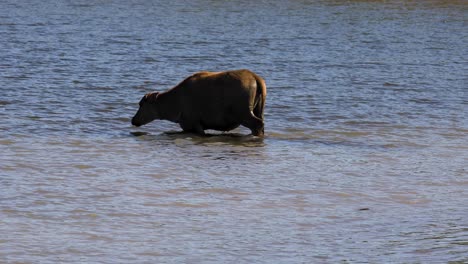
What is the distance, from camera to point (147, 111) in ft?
54.2

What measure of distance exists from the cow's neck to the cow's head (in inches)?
4.0

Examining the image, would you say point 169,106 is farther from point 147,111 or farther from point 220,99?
point 220,99

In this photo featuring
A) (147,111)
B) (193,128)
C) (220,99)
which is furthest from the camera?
(147,111)

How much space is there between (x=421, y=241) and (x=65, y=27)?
23.7 meters

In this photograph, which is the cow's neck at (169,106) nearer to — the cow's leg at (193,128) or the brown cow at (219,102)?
the brown cow at (219,102)

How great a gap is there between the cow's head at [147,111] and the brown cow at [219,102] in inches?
10.9

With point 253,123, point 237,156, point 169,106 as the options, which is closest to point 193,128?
point 169,106

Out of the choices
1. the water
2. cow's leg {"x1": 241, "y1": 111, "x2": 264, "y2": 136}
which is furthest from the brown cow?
the water

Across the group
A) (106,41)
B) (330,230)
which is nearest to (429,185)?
(330,230)

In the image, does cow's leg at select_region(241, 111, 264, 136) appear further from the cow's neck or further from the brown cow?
the cow's neck

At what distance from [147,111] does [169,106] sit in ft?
1.52

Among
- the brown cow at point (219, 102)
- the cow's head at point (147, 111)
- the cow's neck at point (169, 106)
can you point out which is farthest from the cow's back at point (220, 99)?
the cow's head at point (147, 111)

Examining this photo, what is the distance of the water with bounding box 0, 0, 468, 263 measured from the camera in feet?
31.4

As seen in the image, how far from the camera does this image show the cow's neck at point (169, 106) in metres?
16.1
